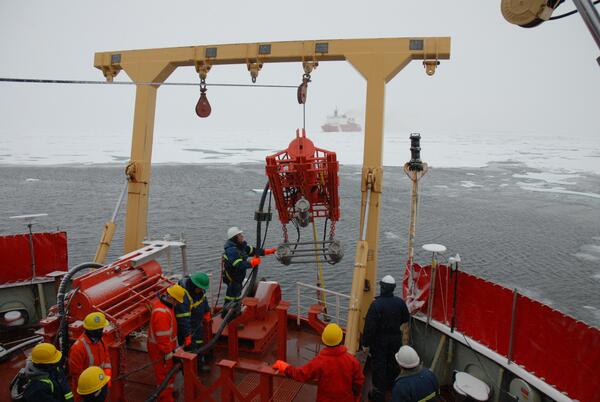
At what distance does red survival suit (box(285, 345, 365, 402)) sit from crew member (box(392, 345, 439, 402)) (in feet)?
1.29

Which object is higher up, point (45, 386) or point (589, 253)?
point (589, 253)

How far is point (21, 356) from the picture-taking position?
17.3 feet

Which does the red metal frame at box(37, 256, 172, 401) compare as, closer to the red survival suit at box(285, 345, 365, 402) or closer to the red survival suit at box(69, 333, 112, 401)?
the red survival suit at box(69, 333, 112, 401)

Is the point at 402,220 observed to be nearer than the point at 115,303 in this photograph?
No

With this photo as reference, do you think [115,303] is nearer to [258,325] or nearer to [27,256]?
[258,325]

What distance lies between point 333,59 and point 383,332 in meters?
3.46

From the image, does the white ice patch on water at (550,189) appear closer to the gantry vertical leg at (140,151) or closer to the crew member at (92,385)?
the gantry vertical leg at (140,151)

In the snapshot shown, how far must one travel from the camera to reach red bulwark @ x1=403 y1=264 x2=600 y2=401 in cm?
357

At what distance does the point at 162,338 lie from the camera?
391 cm

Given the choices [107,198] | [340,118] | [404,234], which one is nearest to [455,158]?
[404,234]

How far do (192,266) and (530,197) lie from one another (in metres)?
23.9

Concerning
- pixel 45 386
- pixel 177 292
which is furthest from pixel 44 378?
pixel 177 292

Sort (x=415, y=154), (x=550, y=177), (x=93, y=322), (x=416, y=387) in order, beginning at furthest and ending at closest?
(x=550, y=177) < (x=415, y=154) < (x=93, y=322) < (x=416, y=387)

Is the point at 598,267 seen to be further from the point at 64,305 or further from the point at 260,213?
the point at 64,305
